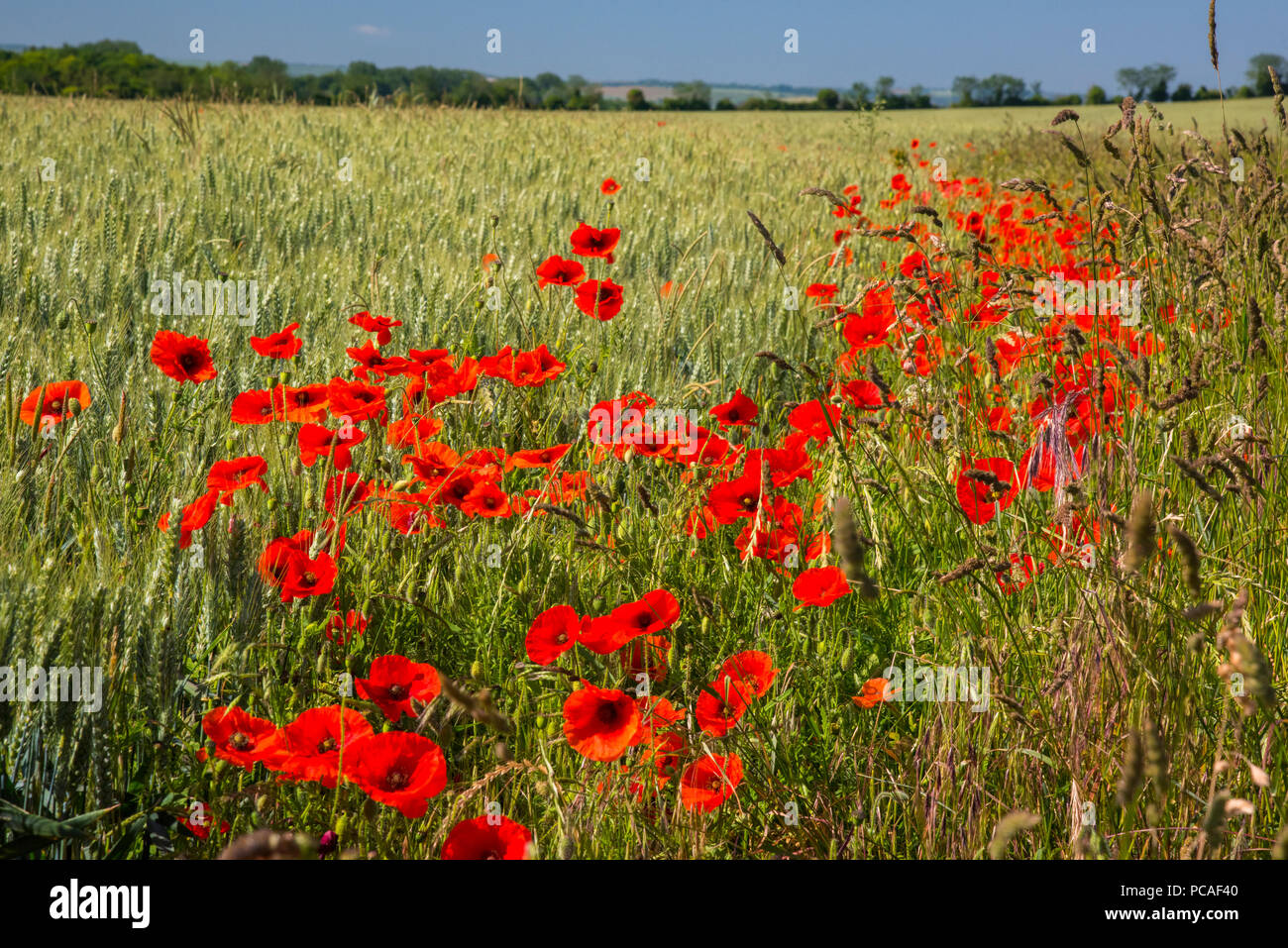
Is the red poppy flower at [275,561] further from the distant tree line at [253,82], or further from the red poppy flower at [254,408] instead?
the distant tree line at [253,82]

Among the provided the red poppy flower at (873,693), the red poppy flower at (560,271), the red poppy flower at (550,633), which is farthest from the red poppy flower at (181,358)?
the red poppy flower at (873,693)

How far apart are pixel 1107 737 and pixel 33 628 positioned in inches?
51.4

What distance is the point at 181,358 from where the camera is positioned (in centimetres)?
174

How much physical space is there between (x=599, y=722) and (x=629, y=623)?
0.15 m

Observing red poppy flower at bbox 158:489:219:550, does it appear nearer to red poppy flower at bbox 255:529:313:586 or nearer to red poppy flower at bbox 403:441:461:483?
red poppy flower at bbox 255:529:313:586

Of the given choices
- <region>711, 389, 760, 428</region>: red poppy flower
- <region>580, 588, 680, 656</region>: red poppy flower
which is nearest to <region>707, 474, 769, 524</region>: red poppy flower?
<region>711, 389, 760, 428</region>: red poppy flower

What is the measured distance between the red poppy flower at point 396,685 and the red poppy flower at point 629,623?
20 centimetres

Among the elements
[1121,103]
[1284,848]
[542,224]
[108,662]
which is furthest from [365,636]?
[542,224]

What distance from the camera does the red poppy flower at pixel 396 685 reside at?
3.69 ft

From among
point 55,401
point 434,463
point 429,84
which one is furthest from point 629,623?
point 429,84

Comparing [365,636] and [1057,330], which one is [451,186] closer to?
[1057,330]

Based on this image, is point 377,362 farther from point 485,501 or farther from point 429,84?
point 429,84

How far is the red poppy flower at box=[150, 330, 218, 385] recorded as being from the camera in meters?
1.68

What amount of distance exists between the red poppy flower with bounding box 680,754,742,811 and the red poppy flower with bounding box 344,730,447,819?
309 millimetres
